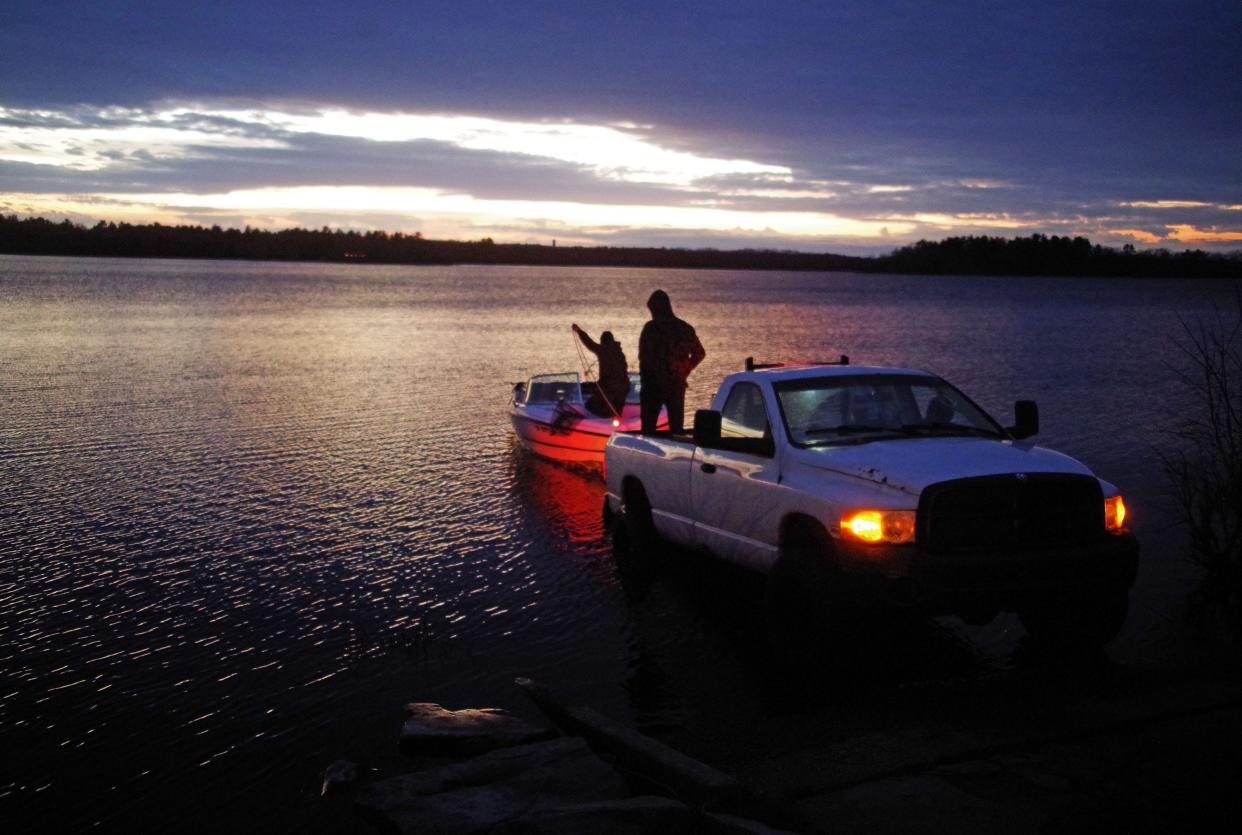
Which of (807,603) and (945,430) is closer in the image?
(807,603)

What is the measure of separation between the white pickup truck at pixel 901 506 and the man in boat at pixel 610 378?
7.21 meters

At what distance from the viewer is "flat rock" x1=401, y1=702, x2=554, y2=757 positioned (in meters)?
6.15

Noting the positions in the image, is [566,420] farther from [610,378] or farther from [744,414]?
[744,414]

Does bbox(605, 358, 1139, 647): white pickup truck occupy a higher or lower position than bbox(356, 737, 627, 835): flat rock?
higher

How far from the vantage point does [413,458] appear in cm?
1723

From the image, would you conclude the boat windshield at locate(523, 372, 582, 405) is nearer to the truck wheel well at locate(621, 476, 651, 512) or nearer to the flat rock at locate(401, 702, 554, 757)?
the truck wheel well at locate(621, 476, 651, 512)

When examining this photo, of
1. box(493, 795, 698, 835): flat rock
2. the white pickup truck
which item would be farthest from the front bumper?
box(493, 795, 698, 835): flat rock

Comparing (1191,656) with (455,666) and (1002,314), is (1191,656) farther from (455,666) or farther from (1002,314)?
(1002,314)

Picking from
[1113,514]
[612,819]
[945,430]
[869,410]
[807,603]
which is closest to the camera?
[612,819]

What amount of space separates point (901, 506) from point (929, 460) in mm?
452

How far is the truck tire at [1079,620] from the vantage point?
686 cm

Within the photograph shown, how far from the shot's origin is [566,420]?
17.0 meters

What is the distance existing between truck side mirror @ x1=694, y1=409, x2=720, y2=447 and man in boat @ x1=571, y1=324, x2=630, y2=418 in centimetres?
766

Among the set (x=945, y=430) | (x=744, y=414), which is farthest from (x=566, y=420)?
(x=945, y=430)
